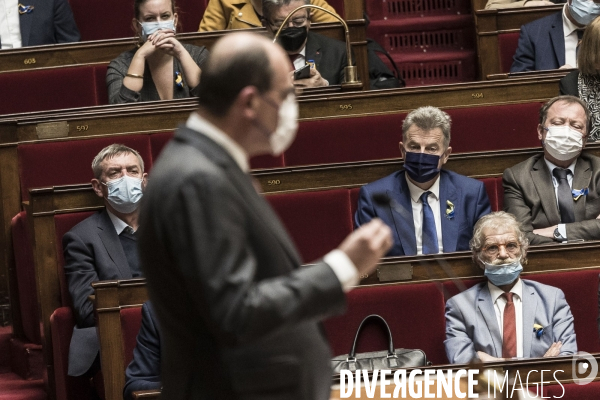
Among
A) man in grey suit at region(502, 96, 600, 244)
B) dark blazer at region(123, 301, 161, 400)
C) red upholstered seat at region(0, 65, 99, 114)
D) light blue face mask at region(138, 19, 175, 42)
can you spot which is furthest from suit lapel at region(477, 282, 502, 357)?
red upholstered seat at region(0, 65, 99, 114)

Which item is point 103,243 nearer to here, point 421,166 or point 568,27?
point 421,166

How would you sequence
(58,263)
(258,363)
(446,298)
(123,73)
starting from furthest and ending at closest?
(123,73) < (58,263) < (446,298) < (258,363)

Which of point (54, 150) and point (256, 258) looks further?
point (54, 150)

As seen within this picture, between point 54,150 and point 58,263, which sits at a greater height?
point 54,150

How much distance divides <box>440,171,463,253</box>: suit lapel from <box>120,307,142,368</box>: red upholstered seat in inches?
20.3

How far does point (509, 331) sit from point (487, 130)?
1.84ft

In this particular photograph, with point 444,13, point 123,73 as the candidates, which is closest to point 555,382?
point 123,73

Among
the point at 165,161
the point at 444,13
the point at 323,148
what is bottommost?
the point at 165,161

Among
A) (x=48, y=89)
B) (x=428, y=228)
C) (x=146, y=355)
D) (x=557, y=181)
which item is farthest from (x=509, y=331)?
(x=48, y=89)

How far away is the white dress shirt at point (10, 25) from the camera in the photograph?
2299mm

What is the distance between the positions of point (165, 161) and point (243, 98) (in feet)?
0.22

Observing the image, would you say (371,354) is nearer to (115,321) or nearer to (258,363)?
(115,321)

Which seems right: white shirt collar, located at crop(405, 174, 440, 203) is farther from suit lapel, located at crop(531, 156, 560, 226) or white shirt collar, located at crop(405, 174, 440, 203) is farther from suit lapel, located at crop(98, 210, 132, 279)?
suit lapel, located at crop(98, 210, 132, 279)

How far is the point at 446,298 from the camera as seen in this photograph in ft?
4.99
